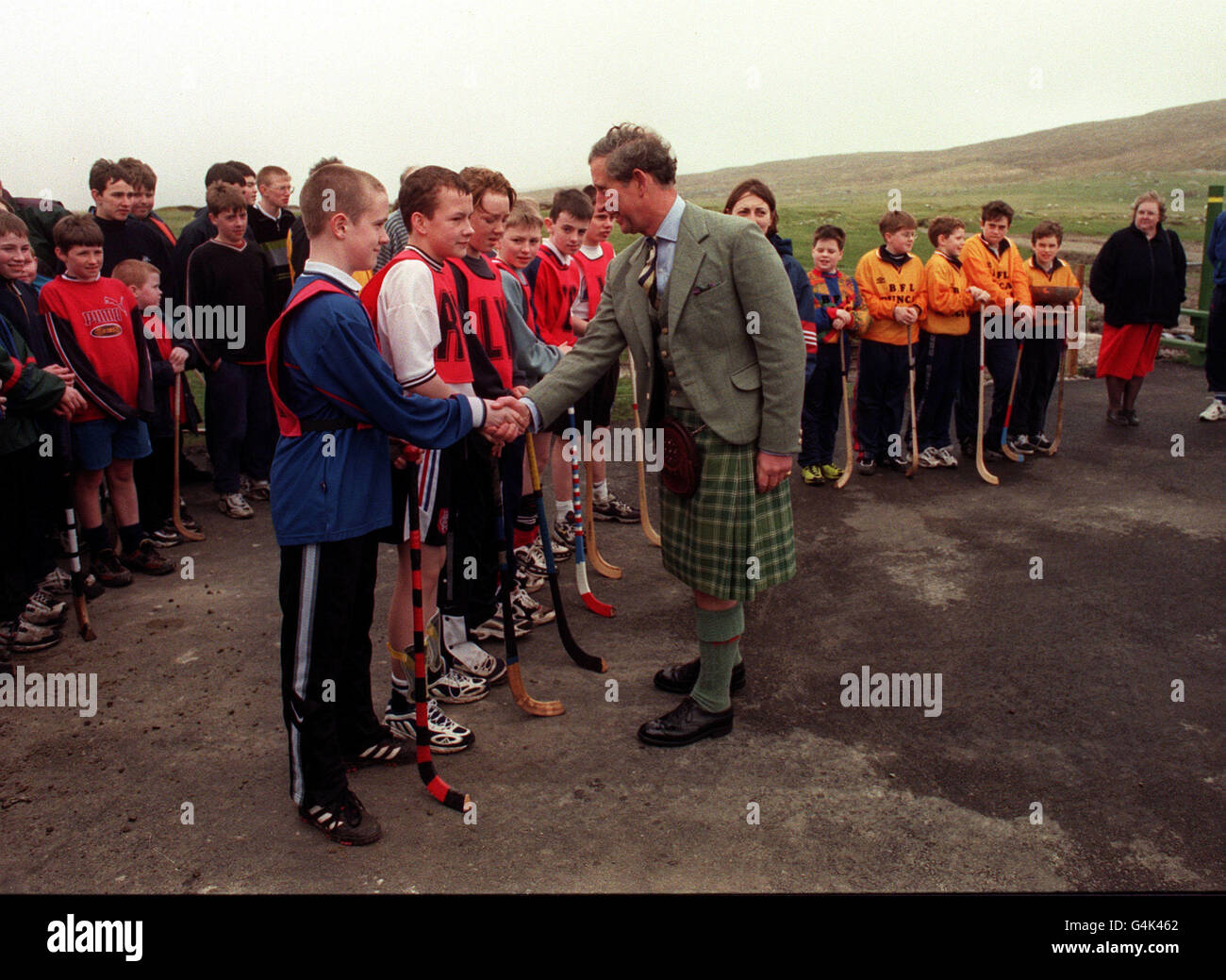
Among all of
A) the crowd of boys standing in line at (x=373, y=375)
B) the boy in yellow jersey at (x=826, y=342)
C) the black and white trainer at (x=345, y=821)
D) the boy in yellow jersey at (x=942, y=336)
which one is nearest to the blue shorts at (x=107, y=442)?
the crowd of boys standing in line at (x=373, y=375)

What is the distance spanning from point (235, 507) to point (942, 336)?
234 inches

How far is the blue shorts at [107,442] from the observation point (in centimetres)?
572

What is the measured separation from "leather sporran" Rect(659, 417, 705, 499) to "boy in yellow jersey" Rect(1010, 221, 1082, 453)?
5.81 metres

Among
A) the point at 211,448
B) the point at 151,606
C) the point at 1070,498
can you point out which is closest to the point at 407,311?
the point at 151,606

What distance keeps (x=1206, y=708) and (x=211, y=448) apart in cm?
667

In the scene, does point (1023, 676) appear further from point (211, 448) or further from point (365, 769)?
point (211, 448)

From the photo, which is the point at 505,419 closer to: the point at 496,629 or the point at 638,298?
the point at 638,298

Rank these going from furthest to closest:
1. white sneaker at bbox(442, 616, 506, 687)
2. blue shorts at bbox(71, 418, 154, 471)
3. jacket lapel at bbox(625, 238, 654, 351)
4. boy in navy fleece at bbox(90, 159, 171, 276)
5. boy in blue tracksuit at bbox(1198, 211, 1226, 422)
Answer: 1. boy in blue tracksuit at bbox(1198, 211, 1226, 422)
2. boy in navy fleece at bbox(90, 159, 171, 276)
3. blue shorts at bbox(71, 418, 154, 471)
4. white sneaker at bbox(442, 616, 506, 687)
5. jacket lapel at bbox(625, 238, 654, 351)

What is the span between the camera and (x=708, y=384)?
3.83 metres

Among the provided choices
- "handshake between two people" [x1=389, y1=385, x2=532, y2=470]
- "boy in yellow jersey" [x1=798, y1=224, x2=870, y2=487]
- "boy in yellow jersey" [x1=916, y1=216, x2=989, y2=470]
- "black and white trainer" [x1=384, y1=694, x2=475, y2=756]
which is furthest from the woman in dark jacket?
"black and white trainer" [x1=384, y1=694, x2=475, y2=756]

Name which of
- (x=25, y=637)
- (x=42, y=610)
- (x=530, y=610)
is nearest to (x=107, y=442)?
(x=42, y=610)

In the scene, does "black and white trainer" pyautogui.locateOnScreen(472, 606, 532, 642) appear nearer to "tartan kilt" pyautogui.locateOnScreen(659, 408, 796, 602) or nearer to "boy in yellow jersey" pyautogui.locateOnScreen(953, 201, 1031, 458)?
"tartan kilt" pyautogui.locateOnScreen(659, 408, 796, 602)

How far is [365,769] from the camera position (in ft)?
12.7

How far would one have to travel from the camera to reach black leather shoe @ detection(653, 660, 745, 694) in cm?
446
